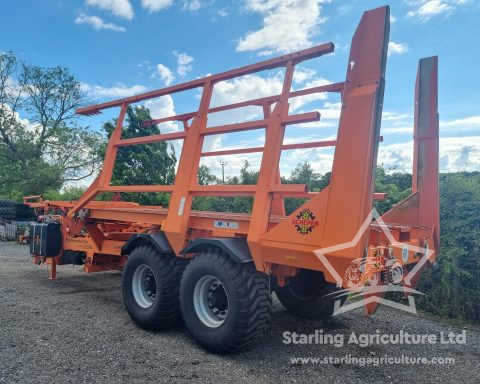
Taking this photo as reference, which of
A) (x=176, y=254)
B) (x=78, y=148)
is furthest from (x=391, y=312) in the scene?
(x=78, y=148)

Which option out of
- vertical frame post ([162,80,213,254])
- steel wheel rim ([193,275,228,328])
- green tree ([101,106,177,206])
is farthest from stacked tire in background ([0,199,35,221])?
steel wheel rim ([193,275,228,328])

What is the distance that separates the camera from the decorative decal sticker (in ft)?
10.8

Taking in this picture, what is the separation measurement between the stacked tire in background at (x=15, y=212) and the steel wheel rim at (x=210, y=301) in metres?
13.3

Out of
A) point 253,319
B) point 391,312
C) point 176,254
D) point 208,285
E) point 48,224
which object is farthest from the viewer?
point 48,224

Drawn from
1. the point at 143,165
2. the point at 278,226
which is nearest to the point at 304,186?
the point at 278,226

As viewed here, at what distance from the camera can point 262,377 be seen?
3.34m

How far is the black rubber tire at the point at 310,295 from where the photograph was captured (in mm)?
4902

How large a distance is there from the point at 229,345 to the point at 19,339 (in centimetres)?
231

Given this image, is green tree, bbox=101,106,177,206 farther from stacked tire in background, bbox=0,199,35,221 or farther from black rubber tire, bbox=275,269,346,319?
black rubber tire, bbox=275,269,346,319

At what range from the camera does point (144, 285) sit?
15.7ft

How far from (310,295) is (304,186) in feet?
6.89

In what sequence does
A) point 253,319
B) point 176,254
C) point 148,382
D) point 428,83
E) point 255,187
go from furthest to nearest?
point 428,83
point 176,254
point 255,187
point 253,319
point 148,382

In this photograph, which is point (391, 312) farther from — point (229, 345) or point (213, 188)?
point (213, 188)

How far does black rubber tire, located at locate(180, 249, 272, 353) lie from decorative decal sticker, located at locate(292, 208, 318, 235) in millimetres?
662
